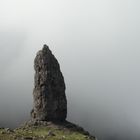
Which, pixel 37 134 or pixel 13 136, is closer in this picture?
pixel 13 136

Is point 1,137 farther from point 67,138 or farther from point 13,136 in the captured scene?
point 67,138

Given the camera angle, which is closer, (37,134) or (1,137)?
(1,137)

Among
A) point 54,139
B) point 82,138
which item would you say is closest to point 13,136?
point 54,139

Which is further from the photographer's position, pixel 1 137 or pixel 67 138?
pixel 67 138

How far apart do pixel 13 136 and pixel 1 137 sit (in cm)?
782

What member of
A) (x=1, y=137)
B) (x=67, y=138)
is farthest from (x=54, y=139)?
(x=1, y=137)

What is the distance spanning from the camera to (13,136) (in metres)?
174

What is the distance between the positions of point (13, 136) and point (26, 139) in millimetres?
4369

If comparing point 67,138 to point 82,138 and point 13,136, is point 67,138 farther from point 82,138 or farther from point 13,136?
point 13,136

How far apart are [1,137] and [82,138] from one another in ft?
125

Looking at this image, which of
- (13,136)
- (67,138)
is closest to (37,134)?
(67,138)

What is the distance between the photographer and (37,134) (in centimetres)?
19500

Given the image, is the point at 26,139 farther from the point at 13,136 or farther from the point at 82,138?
the point at 82,138

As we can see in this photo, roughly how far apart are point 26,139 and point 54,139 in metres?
16.1
